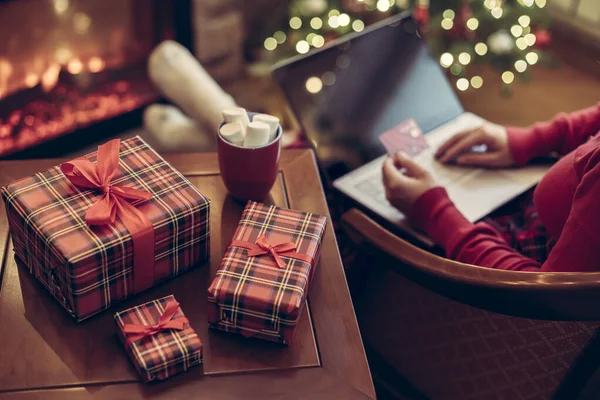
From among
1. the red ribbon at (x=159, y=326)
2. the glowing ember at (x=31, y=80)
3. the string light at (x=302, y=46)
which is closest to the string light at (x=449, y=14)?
the string light at (x=302, y=46)

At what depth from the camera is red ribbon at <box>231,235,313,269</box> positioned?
0.94m

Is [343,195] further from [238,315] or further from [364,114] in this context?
[238,315]

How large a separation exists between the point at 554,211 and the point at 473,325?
9.4 inches

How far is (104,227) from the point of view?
889mm

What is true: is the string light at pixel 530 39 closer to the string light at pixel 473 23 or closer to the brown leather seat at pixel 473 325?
the string light at pixel 473 23

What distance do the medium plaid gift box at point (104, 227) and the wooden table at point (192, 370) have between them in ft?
0.10

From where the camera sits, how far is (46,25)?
6.77 ft

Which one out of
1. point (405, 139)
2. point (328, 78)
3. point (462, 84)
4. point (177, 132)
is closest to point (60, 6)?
point (177, 132)

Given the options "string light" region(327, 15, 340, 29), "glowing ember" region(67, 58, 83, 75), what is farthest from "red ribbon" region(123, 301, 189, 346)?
"string light" region(327, 15, 340, 29)

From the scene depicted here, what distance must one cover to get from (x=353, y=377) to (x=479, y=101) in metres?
2.02

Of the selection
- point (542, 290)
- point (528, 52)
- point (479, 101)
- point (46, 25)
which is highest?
point (542, 290)

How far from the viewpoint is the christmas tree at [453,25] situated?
Result: 234 centimetres

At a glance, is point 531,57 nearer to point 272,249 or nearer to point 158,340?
point 272,249

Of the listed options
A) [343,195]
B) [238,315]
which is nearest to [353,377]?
[238,315]
